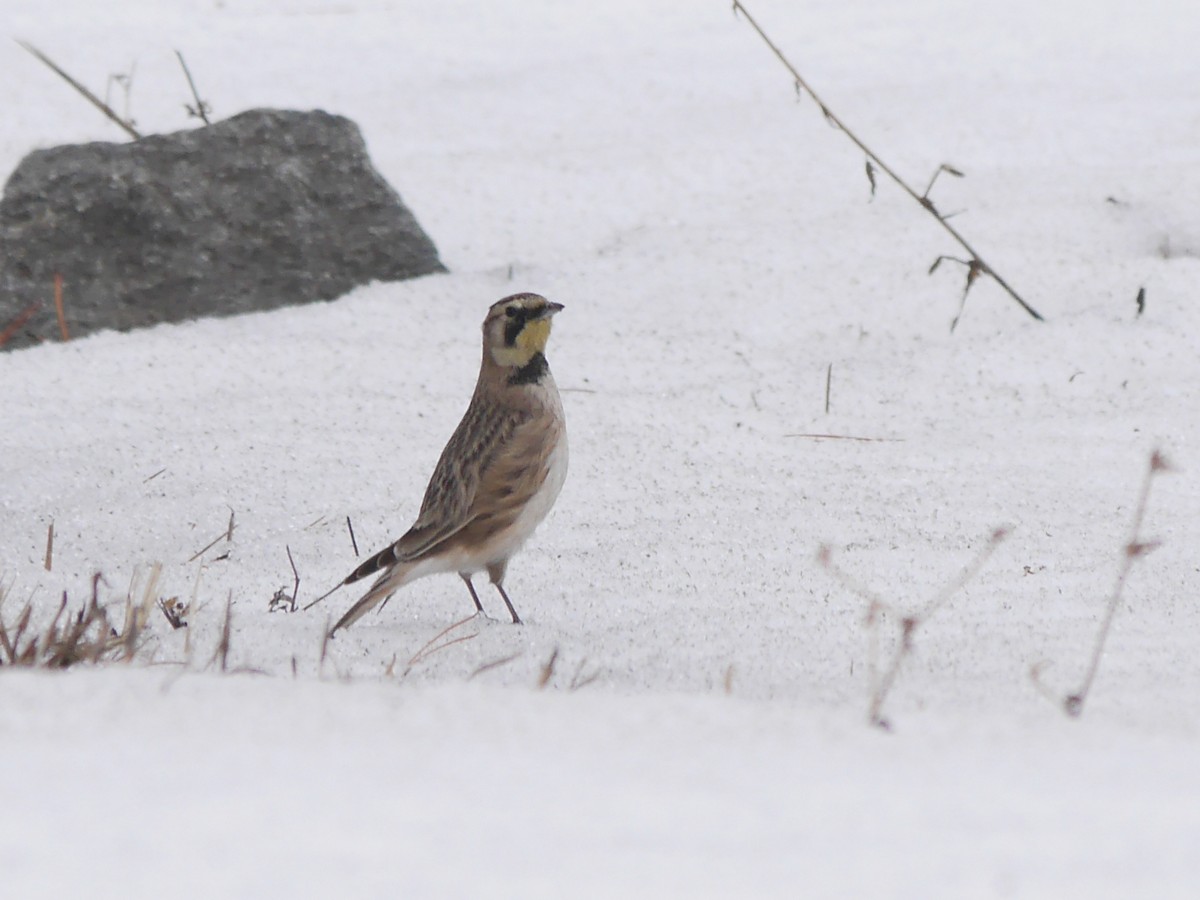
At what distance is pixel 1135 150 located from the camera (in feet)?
24.5

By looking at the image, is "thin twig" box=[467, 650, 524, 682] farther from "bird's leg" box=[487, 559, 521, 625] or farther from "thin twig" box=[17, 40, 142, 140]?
"thin twig" box=[17, 40, 142, 140]

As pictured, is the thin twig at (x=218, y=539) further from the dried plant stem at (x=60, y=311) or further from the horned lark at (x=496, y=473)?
the dried plant stem at (x=60, y=311)

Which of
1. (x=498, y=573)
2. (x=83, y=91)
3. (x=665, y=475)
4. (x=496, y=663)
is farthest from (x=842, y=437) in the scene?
(x=83, y=91)

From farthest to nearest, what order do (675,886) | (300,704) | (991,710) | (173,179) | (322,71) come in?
(322,71), (173,179), (991,710), (300,704), (675,886)

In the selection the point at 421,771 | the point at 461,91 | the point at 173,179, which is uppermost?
the point at 461,91

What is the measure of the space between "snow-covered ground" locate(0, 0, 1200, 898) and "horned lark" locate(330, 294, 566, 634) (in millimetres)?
184

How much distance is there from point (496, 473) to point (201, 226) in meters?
2.86

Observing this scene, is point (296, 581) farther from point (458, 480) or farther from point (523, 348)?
point (523, 348)

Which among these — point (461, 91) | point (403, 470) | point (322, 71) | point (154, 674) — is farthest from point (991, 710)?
point (322, 71)

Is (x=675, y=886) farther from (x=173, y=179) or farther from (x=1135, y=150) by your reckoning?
(x=1135, y=150)

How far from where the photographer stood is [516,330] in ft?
14.3

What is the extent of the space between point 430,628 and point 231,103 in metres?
5.45

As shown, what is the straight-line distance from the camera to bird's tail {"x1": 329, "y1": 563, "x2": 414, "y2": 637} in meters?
3.70

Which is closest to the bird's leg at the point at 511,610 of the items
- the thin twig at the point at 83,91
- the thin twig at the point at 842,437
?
the thin twig at the point at 842,437
